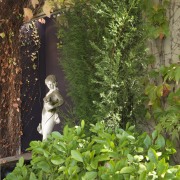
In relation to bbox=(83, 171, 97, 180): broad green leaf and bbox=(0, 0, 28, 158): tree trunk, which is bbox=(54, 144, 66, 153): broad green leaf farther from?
bbox=(0, 0, 28, 158): tree trunk

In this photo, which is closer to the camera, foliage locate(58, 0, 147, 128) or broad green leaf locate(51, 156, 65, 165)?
broad green leaf locate(51, 156, 65, 165)

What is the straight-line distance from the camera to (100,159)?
1949 millimetres

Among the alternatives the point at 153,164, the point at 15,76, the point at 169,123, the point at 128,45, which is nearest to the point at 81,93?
the point at 128,45

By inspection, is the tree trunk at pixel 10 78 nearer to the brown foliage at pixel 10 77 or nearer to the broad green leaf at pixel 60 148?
the brown foliage at pixel 10 77

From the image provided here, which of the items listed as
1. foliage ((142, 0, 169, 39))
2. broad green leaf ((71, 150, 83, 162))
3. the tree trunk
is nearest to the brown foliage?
the tree trunk

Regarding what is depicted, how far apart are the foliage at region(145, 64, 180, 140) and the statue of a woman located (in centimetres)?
104

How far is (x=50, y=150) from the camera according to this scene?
7.27 feet

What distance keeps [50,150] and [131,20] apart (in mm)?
1059

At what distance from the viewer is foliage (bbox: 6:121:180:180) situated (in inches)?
69.5

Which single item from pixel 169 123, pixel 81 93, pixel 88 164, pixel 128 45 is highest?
pixel 128 45

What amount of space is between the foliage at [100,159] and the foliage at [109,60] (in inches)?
14.1

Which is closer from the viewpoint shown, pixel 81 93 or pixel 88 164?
pixel 88 164

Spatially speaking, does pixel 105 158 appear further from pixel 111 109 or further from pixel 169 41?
pixel 169 41

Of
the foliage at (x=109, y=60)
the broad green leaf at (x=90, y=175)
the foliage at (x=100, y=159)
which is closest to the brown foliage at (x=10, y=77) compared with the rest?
the foliage at (x=109, y=60)
